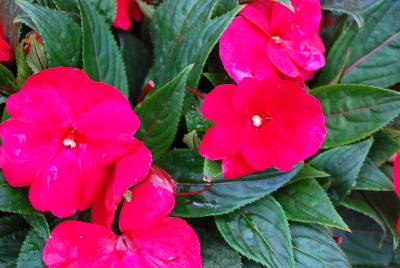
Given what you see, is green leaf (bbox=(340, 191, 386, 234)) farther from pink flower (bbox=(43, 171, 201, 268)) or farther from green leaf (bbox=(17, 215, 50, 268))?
green leaf (bbox=(17, 215, 50, 268))

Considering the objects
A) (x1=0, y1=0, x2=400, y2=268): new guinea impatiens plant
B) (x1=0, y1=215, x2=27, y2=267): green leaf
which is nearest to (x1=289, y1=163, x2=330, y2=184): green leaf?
(x1=0, y1=0, x2=400, y2=268): new guinea impatiens plant

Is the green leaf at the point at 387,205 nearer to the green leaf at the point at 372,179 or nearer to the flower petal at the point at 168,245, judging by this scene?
the green leaf at the point at 372,179

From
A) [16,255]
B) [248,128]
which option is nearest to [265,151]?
[248,128]

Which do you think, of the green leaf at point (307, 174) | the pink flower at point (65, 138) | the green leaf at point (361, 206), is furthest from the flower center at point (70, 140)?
the green leaf at point (361, 206)

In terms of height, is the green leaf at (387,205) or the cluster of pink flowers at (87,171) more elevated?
the cluster of pink flowers at (87,171)

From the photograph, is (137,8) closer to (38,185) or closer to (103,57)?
(103,57)

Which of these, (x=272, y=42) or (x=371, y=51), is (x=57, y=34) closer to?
(x=272, y=42)
